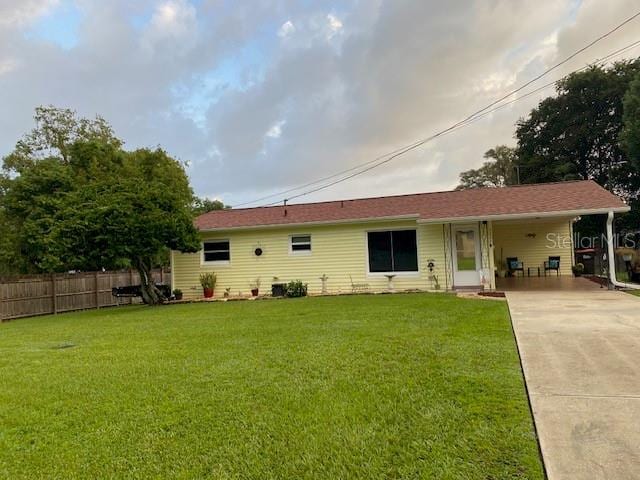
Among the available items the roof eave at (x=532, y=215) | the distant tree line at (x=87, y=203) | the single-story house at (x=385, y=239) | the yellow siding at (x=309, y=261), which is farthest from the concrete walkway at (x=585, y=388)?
the distant tree line at (x=87, y=203)

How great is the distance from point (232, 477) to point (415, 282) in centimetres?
1257

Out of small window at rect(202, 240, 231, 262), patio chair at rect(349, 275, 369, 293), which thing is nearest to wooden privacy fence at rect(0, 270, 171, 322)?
small window at rect(202, 240, 231, 262)

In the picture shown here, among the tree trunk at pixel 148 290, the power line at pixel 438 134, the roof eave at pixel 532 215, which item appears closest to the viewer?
the roof eave at pixel 532 215

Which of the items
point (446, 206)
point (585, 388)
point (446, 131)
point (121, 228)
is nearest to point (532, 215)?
point (446, 206)

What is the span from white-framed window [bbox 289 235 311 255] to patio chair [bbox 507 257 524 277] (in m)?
8.79

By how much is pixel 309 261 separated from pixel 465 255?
5.26 m

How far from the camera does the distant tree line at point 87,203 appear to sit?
44.5ft

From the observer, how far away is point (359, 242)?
15.5 m

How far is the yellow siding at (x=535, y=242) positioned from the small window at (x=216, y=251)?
10.6 m

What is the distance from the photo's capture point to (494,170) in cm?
4231

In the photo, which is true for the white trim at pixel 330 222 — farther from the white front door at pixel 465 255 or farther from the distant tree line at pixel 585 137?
the distant tree line at pixel 585 137

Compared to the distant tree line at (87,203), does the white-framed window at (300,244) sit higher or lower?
lower

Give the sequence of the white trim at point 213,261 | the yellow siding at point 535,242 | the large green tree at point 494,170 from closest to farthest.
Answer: the white trim at point 213,261 < the yellow siding at point 535,242 < the large green tree at point 494,170

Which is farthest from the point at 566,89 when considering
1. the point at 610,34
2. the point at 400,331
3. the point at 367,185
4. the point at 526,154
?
the point at 400,331
